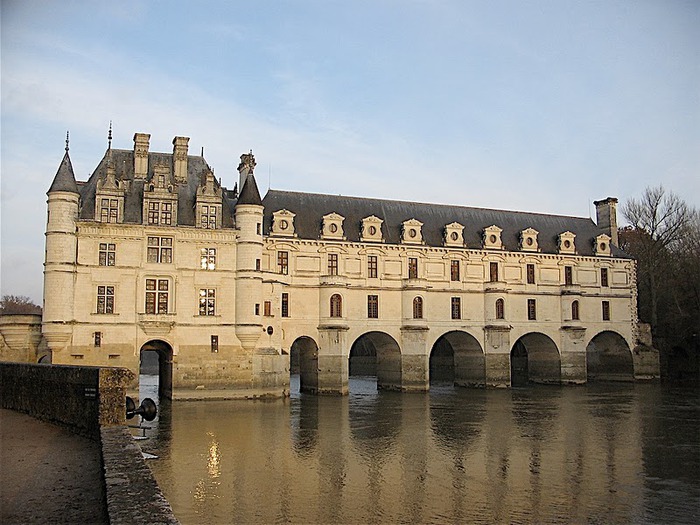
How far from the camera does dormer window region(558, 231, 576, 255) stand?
46.6 meters

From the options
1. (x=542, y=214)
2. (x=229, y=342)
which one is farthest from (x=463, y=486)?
(x=542, y=214)

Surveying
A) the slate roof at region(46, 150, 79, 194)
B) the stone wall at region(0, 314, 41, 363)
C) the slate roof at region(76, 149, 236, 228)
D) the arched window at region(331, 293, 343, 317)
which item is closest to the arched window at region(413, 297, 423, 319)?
the arched window at region(331, 293, 343, 317)

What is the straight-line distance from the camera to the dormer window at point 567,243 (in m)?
46.6

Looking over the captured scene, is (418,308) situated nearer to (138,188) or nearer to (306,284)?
(306,284)

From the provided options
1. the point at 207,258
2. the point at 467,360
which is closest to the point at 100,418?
the point at 207,258

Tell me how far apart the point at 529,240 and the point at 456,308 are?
7446 millimetres

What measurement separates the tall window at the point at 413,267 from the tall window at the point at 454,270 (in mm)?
2556

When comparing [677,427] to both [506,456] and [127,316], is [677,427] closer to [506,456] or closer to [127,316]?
[506,456]

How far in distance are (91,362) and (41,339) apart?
125 inches

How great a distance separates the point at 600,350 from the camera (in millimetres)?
49719

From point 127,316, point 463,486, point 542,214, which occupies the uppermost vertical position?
point 542,214

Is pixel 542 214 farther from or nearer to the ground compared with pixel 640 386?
farther from the ground

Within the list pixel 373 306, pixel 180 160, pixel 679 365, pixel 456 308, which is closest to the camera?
pixel 180 160

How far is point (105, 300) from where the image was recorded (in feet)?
109
